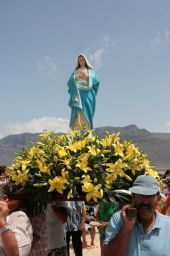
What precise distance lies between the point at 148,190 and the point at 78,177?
72 centimetres

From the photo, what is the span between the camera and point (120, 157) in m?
3.86

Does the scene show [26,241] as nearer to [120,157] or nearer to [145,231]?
[145,231]

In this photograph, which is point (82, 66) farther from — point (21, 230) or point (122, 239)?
point (122, 239)

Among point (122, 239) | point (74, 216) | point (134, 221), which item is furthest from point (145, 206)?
point (74, 216)

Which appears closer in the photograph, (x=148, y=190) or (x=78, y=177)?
(x=148, y=190)

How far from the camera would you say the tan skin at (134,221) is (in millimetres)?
3071

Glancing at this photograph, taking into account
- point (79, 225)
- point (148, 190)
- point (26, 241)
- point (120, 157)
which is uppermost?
point (120, 157)

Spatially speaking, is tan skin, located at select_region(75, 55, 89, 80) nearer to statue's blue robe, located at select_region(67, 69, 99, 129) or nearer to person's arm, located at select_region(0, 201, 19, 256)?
statue's blue robe, located at select_region(67, 69, 99, 129)

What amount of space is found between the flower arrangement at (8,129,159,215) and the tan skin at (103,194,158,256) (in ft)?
1.61

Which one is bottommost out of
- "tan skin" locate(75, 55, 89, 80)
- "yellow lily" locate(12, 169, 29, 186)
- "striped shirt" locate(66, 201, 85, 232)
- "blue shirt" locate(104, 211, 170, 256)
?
"striped shirt" locate(66, 201, 85, 232)

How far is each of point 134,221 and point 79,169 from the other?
31.8 inches

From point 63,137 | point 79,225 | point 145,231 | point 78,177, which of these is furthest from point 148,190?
point 79,225

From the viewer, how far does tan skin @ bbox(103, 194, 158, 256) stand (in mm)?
3071

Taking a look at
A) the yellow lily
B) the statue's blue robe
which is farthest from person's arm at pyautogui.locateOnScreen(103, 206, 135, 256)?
the statue's blue robe
